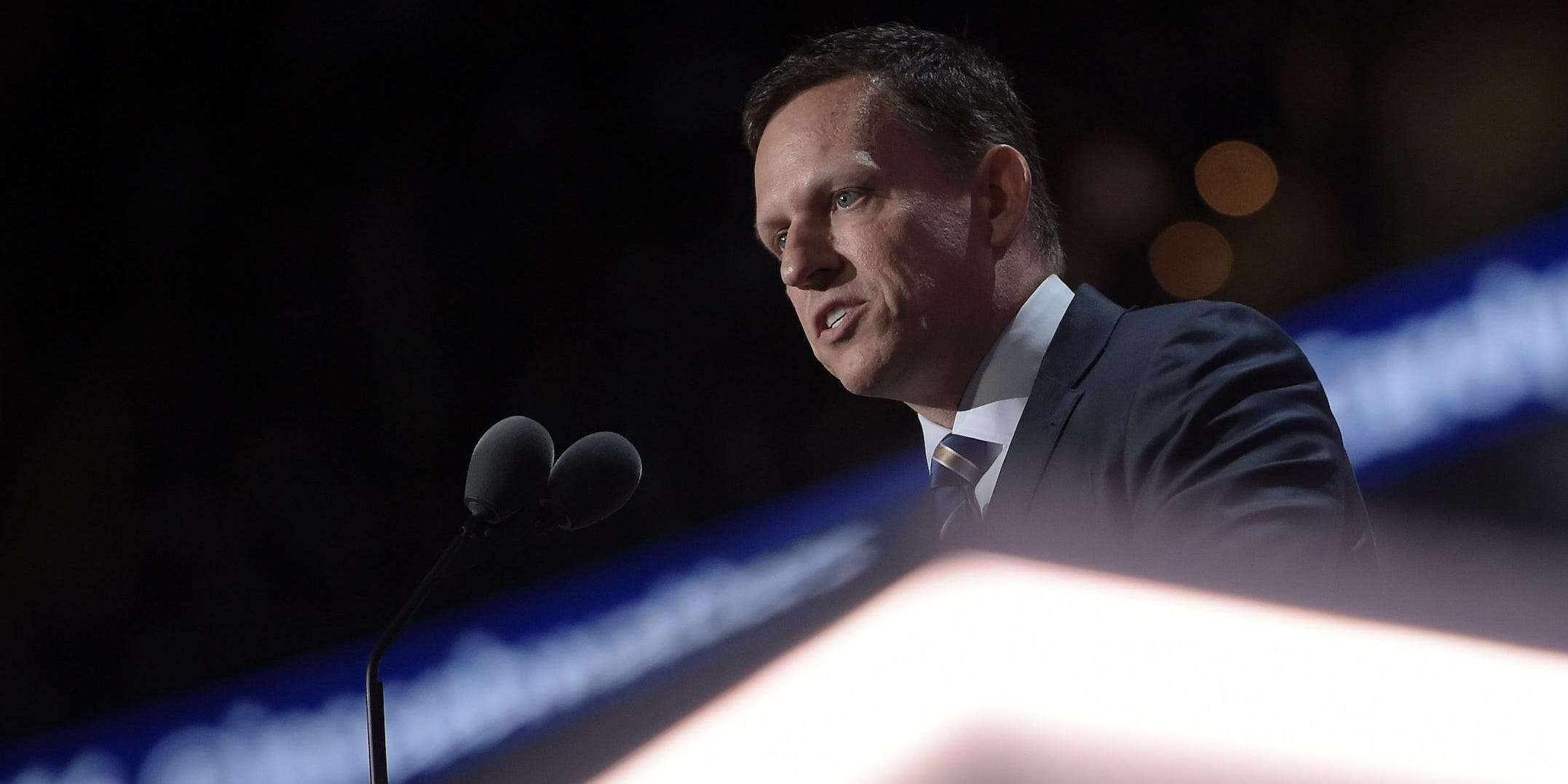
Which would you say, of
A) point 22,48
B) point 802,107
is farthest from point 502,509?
point 22,48

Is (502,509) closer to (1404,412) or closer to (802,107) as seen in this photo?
(802,107)

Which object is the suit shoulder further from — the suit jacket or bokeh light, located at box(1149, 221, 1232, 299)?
bokeh light, located at box(1149, 221, 1232, 299)

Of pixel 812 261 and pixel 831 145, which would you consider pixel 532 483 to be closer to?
pixel 812 261

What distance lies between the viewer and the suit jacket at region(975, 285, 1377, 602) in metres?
1.15

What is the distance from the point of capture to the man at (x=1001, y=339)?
1.26 m

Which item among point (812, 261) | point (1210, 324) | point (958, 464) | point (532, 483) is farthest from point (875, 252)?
point (532, 483)

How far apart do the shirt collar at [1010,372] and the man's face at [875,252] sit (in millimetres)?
30

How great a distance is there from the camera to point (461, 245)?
3.77 metres

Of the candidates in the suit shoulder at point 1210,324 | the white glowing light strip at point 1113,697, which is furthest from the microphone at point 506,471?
the white glowing light strip at point 1113,697

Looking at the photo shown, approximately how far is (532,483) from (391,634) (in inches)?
8.1

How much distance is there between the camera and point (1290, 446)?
4.04 feet

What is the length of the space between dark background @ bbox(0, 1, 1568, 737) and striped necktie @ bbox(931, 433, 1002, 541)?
2162 millimetres

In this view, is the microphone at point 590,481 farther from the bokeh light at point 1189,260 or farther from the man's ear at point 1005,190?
the bokeh light at point 1189,260

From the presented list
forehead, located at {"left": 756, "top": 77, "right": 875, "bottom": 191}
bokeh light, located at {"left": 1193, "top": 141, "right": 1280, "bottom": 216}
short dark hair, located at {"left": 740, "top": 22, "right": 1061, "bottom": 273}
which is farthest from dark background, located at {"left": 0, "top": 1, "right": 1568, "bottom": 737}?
forehead, located at {"left": 756, "top": 77, "right": 875, "bottom": 191}
